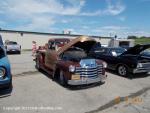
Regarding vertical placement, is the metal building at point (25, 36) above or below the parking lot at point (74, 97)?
above

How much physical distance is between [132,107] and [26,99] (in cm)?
322

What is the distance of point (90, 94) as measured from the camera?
Result: 21.8 feet

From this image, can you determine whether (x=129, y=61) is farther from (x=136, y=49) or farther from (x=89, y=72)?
(x=89, y=72)

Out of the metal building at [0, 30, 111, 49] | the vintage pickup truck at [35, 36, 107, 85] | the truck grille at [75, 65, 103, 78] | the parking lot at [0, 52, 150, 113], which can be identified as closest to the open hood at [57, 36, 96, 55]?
the vintage pickup truck at [35, 36, 107, 85]

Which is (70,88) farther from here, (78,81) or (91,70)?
(91,70)

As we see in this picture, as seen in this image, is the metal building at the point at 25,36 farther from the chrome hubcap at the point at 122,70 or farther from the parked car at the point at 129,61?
the chrome hubcap at the point at 122,70

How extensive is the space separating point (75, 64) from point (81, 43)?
151cm

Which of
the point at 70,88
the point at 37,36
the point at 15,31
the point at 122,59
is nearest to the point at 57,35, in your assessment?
the point at 37,36

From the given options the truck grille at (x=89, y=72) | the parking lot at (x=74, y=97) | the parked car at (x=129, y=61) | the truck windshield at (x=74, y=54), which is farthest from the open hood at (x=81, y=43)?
the parked car at (x=129, y=61)

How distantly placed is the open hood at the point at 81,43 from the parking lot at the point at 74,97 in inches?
59.9

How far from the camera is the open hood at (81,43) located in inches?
292

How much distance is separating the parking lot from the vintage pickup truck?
397 millimetres

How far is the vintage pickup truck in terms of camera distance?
22.6 feet

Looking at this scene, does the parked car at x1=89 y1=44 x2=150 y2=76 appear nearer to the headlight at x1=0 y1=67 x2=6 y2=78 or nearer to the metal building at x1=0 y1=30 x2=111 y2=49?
the headlight at x1=0 y1=67 x2=6 y2=78
